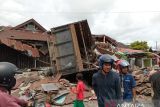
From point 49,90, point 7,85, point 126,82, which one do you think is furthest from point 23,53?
point 7,85

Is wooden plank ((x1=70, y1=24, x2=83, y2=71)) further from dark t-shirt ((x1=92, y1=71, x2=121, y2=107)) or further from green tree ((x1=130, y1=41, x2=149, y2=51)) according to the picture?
green tree ((x1=130, y1=41, x2=149, y2=51))

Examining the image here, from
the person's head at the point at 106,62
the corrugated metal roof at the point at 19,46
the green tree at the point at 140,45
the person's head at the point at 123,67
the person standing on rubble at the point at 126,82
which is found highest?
the green tree at the point at 140,45

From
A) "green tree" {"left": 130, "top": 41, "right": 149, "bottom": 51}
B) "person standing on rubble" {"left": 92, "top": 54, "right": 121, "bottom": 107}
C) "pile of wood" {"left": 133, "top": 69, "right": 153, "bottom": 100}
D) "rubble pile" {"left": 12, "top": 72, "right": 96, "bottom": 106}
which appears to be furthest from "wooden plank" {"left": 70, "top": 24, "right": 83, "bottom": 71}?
"green tree" {"left": 130, "top": 41, "right": 149, "bottom": 51}

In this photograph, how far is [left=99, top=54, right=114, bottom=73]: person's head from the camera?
5.52 metres

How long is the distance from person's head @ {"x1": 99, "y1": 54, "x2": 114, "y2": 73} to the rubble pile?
8164mm

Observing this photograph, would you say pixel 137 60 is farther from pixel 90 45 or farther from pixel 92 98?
pixel 92 98

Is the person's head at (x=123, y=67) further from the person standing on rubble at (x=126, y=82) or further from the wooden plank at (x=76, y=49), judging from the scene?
the wooden plank at (x=76, y=49)

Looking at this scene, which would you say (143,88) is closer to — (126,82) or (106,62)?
(126,82)

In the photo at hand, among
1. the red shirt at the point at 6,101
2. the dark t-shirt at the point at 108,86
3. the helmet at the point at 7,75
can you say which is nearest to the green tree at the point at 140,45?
the dark t-shirt at the point at 108,86

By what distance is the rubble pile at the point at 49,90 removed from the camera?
14492mm

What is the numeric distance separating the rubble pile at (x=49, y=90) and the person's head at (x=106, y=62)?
816cm

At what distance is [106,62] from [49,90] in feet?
31.4

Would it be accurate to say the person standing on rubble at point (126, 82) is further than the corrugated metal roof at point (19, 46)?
No

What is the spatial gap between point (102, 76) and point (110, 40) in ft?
88.5
